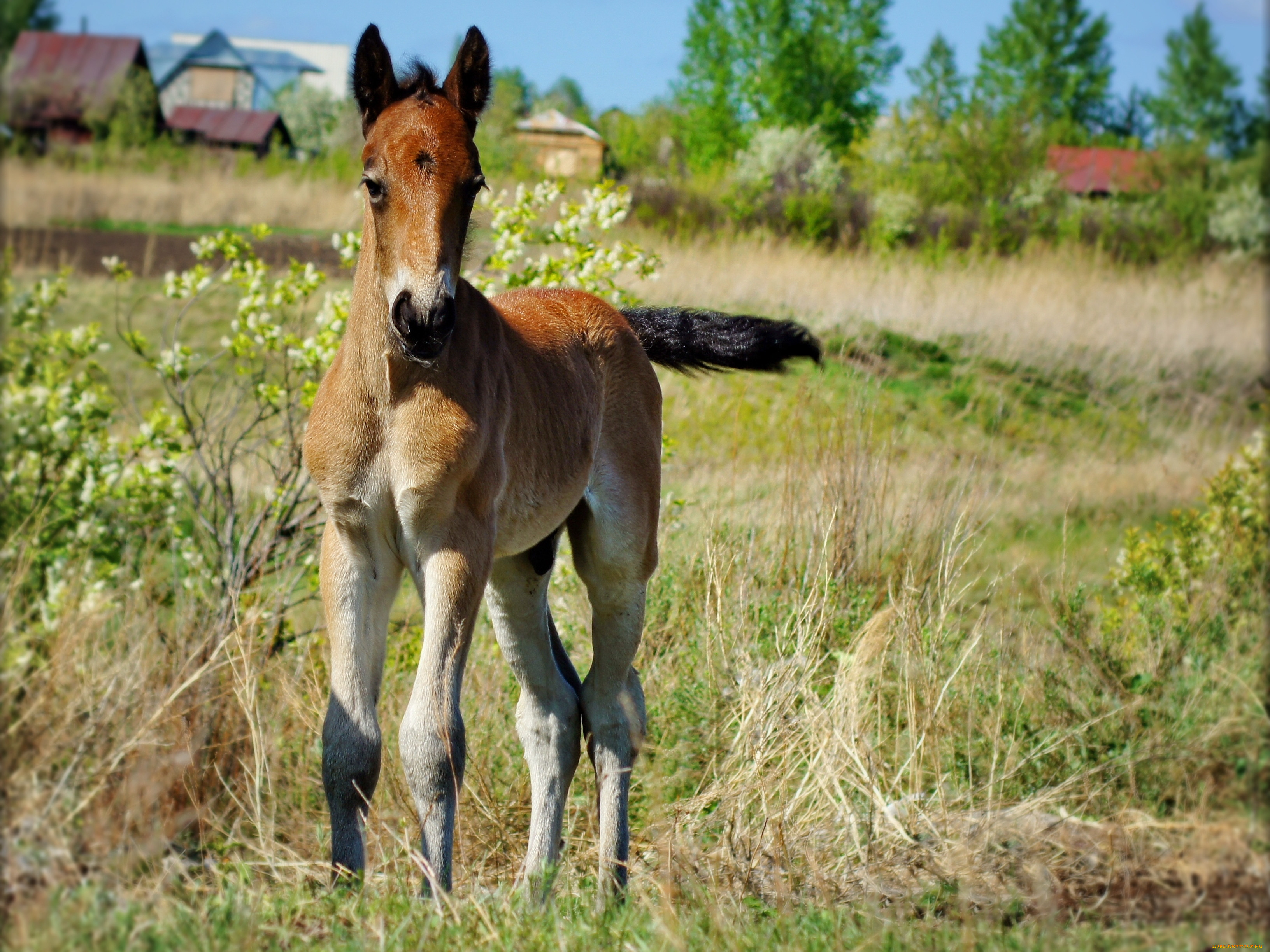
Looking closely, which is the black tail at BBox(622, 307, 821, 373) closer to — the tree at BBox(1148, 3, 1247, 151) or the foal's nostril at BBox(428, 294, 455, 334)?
the foal's nostril at BBox(428, 294, 455, 334)

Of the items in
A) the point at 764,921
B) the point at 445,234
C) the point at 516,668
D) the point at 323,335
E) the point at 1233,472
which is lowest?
the point at 764,921

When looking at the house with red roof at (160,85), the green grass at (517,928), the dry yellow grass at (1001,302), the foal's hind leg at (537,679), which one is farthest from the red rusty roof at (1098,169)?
the green grass at (517,928)

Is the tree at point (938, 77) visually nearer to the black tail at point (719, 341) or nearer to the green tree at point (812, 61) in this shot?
the green tree at point (812, 61)

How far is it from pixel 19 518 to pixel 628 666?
120 inches

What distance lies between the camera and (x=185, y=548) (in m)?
6.49

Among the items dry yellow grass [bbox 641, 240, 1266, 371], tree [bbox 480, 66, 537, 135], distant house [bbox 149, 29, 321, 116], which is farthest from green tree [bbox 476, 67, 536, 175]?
distant house [bbox 149, 29, 321, 116]

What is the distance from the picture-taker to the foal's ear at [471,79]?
3674mm

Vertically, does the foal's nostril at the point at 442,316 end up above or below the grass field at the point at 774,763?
above

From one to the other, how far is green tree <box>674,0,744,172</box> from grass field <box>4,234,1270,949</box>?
117ft

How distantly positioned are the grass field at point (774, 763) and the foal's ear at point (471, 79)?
6.75 ft

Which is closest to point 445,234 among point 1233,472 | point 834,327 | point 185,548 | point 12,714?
point 12,714

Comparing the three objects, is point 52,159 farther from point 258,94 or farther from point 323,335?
point 258,94

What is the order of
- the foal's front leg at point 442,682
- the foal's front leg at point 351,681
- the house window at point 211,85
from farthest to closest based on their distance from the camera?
the house window at point 211,85, the foal's front leg at point 351,681, the foal's front leg at point 442,682

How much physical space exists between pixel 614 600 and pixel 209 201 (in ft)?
65.5
